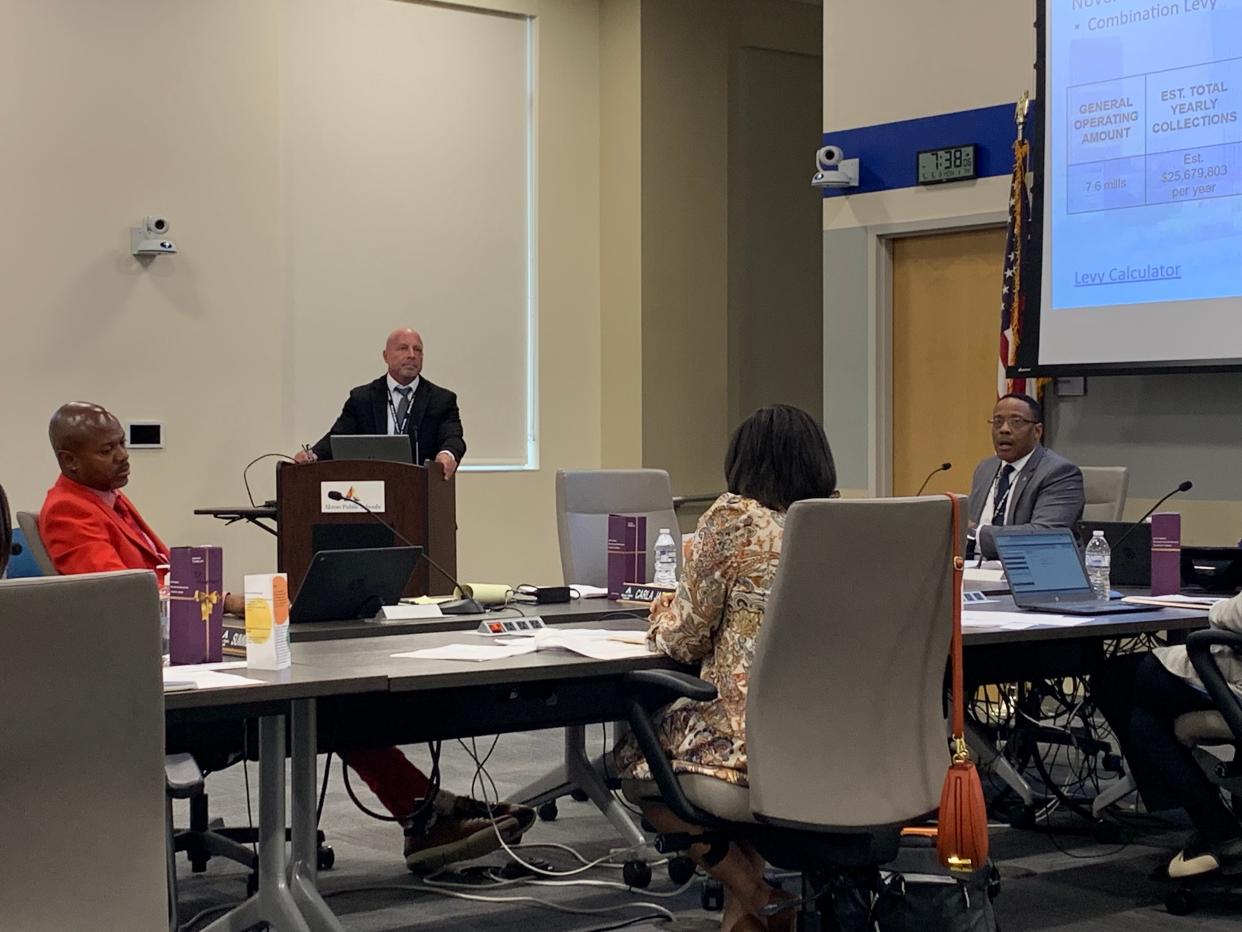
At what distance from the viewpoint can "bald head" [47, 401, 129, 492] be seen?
12.6 feet

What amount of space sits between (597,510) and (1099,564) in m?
1.55

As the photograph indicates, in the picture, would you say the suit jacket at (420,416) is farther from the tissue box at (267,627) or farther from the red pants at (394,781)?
the tissue box at (267,627)

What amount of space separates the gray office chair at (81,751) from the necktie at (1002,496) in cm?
396

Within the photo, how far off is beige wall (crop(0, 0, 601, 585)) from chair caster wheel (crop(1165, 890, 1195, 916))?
4952mm

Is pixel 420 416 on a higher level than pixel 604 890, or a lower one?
higher

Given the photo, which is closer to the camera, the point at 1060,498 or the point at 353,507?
the point at 353,507

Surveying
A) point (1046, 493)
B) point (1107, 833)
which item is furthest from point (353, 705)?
point (1046, 493)

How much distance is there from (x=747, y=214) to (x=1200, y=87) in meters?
3.58

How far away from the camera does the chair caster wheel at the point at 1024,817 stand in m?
4.80

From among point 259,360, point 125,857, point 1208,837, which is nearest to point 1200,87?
point 1208,837

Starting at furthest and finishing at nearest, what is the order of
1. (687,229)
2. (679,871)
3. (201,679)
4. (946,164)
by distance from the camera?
(687,229) < (946,164) < (679,871) < (201,679)

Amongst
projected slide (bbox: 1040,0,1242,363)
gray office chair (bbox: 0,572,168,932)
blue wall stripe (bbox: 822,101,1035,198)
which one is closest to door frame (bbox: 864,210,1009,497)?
blue wall stripe (bbox: 822,101,1035,198)

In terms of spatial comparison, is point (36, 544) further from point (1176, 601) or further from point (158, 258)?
point (158, 258)

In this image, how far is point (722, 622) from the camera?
312cm
